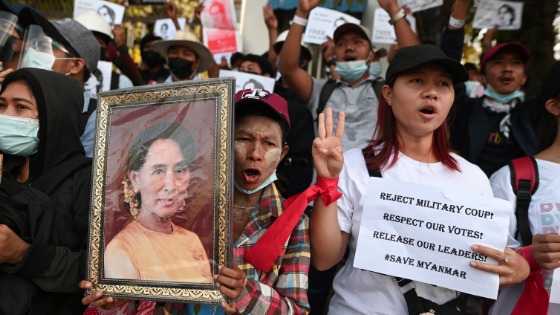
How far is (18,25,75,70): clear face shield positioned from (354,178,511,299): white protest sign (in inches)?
Result: 92.8

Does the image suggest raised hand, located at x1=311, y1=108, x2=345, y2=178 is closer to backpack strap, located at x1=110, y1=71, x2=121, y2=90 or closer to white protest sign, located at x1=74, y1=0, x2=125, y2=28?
backpack strap, located at x1=110, y1=71, x2=121, y2=90

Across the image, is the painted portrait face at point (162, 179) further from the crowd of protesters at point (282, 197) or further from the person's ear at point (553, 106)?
the person's ear at point (553, 106)

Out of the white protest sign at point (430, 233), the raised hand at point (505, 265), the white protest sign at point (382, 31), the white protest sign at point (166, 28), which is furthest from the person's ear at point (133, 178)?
the white protest sign at point (166, 28)

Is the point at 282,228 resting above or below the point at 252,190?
below

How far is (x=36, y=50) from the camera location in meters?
3.52

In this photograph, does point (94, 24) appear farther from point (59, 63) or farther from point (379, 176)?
point (379, 176)

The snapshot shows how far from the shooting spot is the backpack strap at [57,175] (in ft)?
8.25

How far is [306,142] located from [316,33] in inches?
81.3

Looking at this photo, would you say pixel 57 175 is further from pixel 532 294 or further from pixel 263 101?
pixel 532 294

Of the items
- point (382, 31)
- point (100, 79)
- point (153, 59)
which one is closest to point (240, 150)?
point (100, 79)

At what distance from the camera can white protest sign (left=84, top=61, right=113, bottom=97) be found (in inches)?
194

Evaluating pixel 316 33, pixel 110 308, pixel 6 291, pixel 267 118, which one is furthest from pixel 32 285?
pixel 316 33

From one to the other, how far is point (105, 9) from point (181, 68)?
197 cm

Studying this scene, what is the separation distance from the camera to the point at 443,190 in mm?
2307
